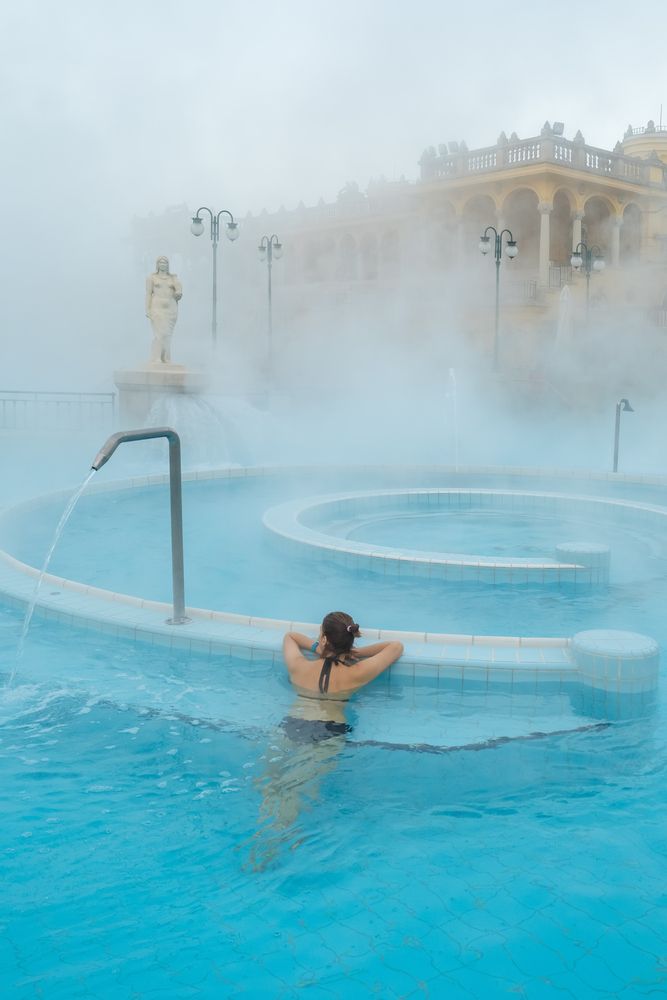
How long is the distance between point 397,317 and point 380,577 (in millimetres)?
22093

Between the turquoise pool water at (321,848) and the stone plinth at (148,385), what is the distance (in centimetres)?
1152

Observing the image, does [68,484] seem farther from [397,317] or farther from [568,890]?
[397,317]

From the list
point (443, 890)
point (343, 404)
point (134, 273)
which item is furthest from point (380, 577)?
point (134, 273)

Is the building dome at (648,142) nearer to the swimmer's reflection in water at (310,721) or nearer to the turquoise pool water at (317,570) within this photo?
the turquoise pool water at (317,570)

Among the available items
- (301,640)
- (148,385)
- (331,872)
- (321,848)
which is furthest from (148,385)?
(331,872)

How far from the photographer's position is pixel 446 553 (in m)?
8.38

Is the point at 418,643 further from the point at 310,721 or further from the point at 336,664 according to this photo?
the point at 310,721

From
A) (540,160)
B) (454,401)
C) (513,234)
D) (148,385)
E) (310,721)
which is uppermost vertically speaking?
(540,160)

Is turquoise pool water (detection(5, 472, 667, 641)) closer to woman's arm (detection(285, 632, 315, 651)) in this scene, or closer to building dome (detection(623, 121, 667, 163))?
woman's arm (detection(285, 632, 315, 651))

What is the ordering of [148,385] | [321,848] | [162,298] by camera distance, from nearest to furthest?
1. [321,848]
2. [162,298]
3. [148,385]

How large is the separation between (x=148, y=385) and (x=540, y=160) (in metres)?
15.7

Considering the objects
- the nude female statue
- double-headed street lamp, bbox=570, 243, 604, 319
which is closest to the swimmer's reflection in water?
the nude female statue

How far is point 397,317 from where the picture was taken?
2886 centimetres

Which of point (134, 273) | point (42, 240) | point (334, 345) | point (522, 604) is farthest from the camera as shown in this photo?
point (134, 273)
